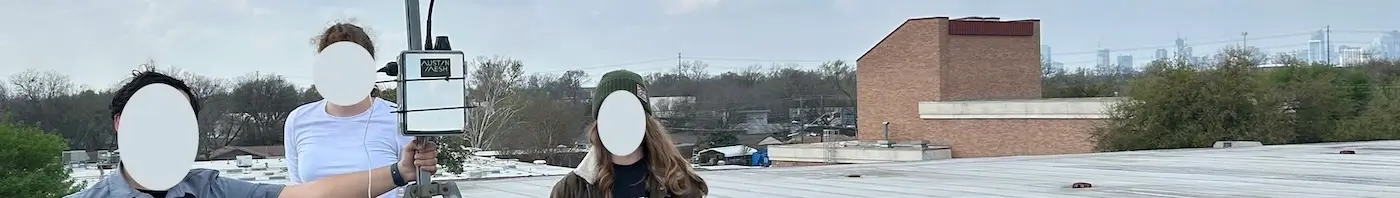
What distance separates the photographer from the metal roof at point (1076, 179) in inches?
383

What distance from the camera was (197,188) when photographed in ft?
7.79

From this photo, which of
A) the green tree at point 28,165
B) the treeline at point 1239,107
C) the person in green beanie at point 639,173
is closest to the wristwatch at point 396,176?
the person in green beanie at point 639,173

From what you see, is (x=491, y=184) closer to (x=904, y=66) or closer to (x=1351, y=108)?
(x=1351, y=108)

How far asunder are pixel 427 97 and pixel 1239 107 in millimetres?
33458

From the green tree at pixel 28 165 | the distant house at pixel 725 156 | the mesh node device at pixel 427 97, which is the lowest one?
the distant house at pixel 725 156

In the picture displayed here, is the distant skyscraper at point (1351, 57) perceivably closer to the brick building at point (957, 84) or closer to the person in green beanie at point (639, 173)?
the brick building at point (957, 84)

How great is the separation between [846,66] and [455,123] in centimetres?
6014

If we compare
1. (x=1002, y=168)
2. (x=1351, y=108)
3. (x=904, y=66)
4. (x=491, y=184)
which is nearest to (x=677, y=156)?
(x=491, y=184)

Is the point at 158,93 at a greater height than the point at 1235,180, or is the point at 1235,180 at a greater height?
the point at 158,93

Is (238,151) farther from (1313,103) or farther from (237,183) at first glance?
(1313,103)

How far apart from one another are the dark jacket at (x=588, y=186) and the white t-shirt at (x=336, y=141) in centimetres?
38

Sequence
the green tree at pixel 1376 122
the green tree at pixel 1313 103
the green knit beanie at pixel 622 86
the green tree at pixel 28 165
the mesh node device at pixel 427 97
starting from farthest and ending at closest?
the green tree at pixel 1313 103 → the green tree at pixel 1376 122 → the green tree at pixel 28 165 → the green knit beanie at pixel 622 86 → the mesh node device at pixel 427 97

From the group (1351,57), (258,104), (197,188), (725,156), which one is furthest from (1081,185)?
(1351,57)

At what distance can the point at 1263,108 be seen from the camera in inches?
1324
